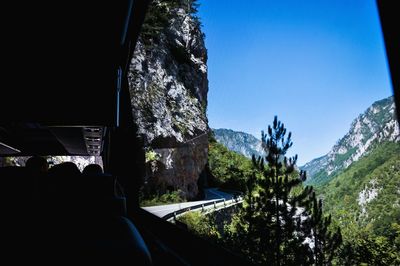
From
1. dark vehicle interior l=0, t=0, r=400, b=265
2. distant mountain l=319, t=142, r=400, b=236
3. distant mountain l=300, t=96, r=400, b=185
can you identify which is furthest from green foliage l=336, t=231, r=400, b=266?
dark vehicle interior l=0, t=0, r=400, b=265

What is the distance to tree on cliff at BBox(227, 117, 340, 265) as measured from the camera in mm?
4699

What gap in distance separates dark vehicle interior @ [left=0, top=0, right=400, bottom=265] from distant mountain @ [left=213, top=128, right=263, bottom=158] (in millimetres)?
2577

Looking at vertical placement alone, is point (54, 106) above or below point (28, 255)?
above

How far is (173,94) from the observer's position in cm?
2177

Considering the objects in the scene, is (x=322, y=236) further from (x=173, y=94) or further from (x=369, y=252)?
(x=173, y=94)

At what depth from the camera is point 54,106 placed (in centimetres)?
364

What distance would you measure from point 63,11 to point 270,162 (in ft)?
15.4

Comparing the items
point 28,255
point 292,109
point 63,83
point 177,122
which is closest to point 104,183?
point 63,83

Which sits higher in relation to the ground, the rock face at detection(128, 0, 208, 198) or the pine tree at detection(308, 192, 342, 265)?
the rock face at detection(128, 0, 208, 198)

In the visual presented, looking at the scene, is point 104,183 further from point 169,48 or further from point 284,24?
point 169,48

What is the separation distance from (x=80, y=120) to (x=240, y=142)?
572 inches

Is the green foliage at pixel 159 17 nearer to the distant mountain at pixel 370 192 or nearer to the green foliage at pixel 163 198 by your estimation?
the distant mountain at pixel 370 192

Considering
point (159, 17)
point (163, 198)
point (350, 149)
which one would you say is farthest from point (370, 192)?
point (163, 198)

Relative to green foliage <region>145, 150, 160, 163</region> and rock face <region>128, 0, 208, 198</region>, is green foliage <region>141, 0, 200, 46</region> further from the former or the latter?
green foliage <region>145, 150, 160, 163</region>
